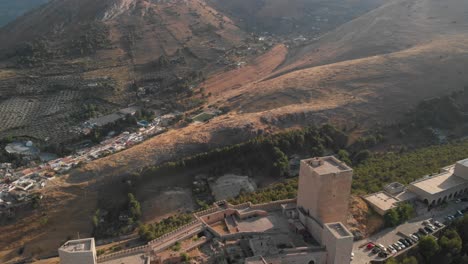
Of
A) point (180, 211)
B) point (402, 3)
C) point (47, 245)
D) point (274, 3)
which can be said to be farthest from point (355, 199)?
point (274, 3)

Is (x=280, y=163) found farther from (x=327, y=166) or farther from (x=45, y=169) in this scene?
(x=45, y=169)

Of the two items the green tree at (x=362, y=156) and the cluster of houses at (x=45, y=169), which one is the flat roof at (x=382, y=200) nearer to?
the green tree at (x=362, y=156)

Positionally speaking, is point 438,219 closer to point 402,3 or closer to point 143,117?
point 143,117

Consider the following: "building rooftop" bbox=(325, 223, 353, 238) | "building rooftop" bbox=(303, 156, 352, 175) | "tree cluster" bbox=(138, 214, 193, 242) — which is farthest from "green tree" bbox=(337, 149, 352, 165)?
"building rooftop" bbox=(325, 223, 353, 238)

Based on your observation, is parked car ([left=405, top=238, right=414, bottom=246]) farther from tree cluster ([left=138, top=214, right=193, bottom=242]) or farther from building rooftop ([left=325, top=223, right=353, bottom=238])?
tree cluster ([left=138, top=214, right=193, bottom=242])

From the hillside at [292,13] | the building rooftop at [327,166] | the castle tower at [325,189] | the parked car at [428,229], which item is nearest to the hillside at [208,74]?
the hillside at [292,13]
